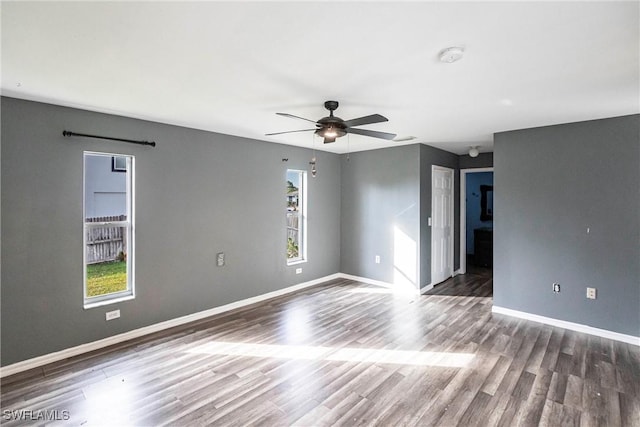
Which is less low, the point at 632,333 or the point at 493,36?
the point at 493,36

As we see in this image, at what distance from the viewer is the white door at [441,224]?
5.53 metres

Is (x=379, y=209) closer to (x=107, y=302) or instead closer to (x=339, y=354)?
(x=339, y=354)

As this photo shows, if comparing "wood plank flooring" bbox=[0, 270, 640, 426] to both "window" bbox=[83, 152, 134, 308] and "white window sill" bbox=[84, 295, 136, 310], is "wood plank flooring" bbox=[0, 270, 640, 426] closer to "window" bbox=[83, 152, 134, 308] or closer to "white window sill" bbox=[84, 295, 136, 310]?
"white window sill" bbox=[84, 295, 136, 310]

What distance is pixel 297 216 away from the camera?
562 centimetres

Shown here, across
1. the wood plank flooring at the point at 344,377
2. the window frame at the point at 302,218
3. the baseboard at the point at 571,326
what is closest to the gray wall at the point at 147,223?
the window frame at the point at 302,218

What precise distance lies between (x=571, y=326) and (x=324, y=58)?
427cm

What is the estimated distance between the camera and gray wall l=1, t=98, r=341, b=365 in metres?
2.84

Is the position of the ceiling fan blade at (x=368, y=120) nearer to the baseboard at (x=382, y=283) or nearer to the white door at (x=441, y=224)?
the white door at (x=441, y=224)

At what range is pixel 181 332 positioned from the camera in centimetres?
365

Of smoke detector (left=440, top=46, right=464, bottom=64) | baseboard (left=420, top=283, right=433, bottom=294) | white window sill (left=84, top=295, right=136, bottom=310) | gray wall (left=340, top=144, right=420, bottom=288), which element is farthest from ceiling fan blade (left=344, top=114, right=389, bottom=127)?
baseboard (left=420, top=283, right=433, bottom=294)

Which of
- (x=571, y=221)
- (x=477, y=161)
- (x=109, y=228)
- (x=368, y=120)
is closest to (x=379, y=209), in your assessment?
(x=477, y=161)

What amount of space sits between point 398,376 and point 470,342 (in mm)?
1181

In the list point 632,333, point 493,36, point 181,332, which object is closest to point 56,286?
point 181,332

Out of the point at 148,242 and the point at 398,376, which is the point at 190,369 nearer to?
the point at 148,242
